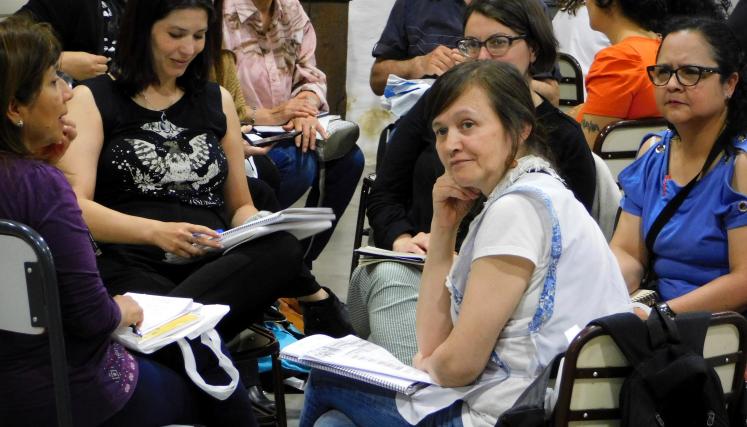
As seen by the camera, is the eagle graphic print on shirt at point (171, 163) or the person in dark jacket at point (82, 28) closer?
the eagle graphic print on shirt at point (171, 163)

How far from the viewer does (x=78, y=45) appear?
364 centimetres

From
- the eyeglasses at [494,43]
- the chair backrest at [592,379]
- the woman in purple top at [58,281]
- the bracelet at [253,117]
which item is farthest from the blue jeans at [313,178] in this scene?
the chair backrest at [592,379]

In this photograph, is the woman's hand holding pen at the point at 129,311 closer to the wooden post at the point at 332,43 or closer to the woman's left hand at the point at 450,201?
the woman's left hand at the point at 450,201

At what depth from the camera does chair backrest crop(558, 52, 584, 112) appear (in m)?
4.57

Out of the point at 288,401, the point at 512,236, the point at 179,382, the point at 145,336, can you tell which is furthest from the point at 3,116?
the point at 288,401

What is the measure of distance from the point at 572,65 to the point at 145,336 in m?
2.89

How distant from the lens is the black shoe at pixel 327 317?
3.29m

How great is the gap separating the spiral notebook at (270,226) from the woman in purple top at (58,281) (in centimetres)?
66

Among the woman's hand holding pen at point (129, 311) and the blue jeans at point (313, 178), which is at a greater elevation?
the woman's hand holding pen at point (129, 311)

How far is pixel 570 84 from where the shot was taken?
182 inches

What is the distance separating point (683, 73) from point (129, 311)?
154 cm

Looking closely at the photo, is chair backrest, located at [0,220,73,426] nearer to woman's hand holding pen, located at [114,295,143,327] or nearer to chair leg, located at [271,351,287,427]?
woman's hand holding pen, located at [114,295,143,327]

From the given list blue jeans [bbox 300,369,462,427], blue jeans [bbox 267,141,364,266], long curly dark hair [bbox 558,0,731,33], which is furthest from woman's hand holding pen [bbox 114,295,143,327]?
long curly dark hair [bbox 558,0,731,33]

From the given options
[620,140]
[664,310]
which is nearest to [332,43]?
[620,140]
